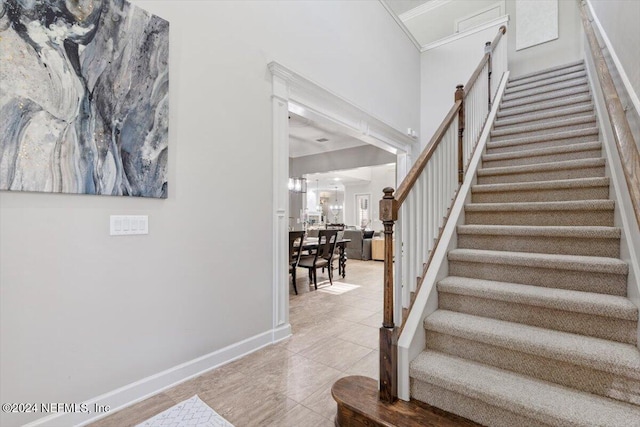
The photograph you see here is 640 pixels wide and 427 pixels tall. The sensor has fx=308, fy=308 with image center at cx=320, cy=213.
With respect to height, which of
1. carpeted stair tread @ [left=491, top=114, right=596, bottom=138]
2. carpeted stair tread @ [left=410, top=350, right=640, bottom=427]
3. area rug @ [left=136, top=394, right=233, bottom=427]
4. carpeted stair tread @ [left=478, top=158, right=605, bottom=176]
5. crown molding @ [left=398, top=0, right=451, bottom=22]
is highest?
crown molding @ [left=398, top=0, right=451, bottom=22]

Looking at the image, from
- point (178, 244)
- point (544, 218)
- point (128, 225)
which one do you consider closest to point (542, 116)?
Result: point (544, 218)

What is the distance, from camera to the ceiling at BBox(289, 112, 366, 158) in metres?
6.11

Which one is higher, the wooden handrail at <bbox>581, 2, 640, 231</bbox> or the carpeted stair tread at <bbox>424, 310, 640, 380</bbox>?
the wooden handrail at <bbox>581, 2, 640, 231</bbox>

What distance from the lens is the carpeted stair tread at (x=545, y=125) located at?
3.06 metres

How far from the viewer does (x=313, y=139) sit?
7254mm

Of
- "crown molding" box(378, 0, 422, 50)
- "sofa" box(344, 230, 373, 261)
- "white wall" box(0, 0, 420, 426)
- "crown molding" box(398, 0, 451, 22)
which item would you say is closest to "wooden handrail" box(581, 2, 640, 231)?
"white wall" box(0, 0, 420, 426)

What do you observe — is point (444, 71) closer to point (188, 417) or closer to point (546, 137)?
point (546, 137)

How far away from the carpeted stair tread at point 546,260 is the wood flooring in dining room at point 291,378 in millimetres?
1089

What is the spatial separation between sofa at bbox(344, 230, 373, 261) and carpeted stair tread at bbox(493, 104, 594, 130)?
16.8 ft

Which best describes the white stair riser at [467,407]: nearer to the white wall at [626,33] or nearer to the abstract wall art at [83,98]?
the abstract wall art at [83,98]

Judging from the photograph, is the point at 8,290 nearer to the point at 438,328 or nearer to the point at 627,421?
the point at 438,328

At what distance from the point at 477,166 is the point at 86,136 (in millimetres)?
3202

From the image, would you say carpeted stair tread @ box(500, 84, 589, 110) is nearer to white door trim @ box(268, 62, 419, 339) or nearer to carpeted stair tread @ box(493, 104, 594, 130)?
carpeted stair tread @ box(493, 104, 594, 130)

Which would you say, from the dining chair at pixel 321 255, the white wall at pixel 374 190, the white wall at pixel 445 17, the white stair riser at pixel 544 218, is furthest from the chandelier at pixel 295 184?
the white stair riser at pixel 544 218
